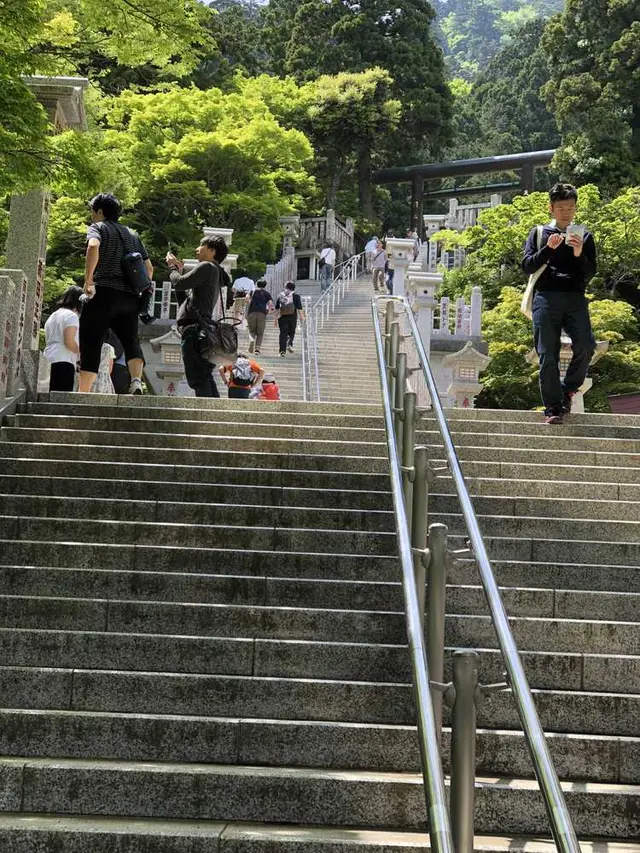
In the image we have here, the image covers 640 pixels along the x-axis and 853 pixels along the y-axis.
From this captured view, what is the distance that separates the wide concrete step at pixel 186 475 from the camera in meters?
6.11

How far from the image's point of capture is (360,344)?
19922 millimetres

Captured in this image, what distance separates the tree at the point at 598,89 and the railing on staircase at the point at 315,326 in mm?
6940

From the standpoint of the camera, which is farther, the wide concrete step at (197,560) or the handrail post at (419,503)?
the wide concrete step at (197,560)

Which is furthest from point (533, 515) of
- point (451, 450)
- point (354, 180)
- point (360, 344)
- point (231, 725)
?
point (354, 180)

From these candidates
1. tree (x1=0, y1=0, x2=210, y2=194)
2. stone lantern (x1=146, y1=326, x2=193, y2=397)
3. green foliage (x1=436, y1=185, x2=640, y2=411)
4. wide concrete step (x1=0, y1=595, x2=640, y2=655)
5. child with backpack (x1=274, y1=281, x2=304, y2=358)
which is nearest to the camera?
wide concrete step (x1=0, y1=595, x2=640, y2=655)

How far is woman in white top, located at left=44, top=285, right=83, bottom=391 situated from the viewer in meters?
8.05

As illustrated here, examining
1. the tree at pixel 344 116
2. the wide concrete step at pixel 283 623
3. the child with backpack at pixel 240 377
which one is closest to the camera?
the wide concrete step at pixel 283 623

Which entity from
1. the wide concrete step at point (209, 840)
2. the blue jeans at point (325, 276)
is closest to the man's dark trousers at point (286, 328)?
the blue jeans at point (325, 276)

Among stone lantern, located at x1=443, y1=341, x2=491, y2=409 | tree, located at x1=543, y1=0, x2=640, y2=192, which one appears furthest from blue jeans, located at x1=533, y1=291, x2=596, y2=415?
tree, located at x1=543, y1=0, x2=640, y2=192

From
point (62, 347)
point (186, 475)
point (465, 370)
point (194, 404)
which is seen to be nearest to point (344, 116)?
point (465, 370)

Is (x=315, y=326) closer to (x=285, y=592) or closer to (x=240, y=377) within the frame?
(x=240, y=377)

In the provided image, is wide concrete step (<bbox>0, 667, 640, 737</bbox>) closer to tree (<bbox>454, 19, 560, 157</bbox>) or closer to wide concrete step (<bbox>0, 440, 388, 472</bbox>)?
wide concrete step (<bbox>0, 440, 388, 472</bbox>)

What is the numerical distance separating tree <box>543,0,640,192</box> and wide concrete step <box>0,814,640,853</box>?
26.5m

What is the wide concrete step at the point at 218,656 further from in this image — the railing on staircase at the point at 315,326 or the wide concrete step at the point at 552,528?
the railing on staircase at the point at 315,326
